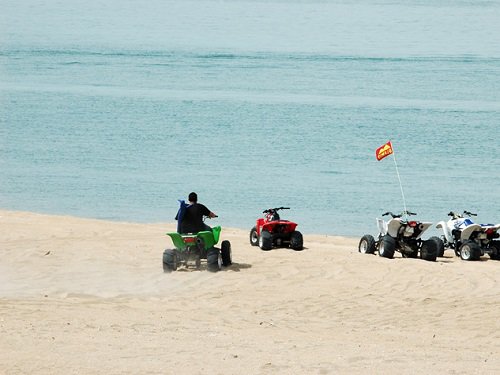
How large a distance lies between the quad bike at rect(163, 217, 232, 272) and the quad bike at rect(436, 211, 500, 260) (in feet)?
16.7

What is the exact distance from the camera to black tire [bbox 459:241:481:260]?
21109 millimetres

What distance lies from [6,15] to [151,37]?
33443mm

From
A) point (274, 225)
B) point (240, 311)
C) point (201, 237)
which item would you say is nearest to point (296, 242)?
point (274, 225)

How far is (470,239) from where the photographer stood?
2175cm

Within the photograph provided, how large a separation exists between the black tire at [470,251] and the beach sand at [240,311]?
18 centimetres

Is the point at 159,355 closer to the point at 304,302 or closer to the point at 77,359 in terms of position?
the point at 77,359

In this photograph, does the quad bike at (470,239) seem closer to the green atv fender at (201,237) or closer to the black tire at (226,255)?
the black tire at (226,255)

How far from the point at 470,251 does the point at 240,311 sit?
7379 mm

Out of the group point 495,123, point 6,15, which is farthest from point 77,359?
point 6,15

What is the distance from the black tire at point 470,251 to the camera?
69.3 feet

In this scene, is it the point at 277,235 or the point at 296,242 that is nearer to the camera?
the point at 296,242

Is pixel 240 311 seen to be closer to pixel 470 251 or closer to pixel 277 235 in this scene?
pixel 277 235

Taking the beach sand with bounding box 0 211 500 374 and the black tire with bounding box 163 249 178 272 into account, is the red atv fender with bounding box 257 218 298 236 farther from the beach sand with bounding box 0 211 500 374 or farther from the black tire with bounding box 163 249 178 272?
the black tire with bounding box 163 249 178 272

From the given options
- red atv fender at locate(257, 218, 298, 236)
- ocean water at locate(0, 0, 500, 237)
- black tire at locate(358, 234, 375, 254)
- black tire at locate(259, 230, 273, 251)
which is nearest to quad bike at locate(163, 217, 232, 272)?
black tire at locate(259, 230, 273, 251)
